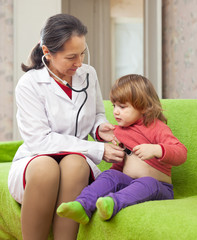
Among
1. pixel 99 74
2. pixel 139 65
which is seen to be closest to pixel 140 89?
pixel 99 74

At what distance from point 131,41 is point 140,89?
4740mm

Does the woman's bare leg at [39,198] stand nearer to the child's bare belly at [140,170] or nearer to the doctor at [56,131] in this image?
the doctor at [56,131]

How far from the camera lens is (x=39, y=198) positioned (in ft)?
4.21

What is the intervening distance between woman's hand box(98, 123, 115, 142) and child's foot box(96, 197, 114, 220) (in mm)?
460

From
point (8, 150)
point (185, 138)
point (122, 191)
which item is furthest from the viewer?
point (8, 150)

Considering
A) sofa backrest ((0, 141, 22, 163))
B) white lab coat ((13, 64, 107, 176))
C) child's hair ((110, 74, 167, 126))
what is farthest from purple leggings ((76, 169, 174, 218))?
sofa backrest ((0, 141, 22, 163))

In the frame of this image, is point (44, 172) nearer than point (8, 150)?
Yes

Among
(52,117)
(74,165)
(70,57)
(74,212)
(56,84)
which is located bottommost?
(74,212)

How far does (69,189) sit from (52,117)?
1.19 feet

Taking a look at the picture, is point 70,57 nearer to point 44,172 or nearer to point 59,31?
point 59,31

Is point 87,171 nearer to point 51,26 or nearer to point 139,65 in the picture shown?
point 51,26

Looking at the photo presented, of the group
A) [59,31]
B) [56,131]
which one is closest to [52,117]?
[56,131]

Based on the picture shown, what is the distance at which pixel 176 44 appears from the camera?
12.0 ft

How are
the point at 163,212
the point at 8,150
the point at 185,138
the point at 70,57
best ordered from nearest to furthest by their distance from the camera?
1. the point at 163,212
2. the point at 70,57
3. the point at 185,138
4. the point at 8,150
